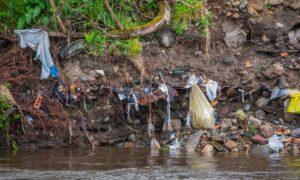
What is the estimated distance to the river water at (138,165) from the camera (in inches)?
327

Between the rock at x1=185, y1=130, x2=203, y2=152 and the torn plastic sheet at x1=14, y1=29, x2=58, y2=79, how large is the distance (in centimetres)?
227

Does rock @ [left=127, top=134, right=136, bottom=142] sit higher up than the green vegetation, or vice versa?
the green vegetation

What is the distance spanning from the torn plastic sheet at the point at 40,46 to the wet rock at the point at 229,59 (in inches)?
106

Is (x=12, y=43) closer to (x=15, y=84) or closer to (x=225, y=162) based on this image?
(x=15, y=84)

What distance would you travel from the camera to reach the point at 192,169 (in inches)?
343

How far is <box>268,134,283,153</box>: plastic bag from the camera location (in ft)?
33.3

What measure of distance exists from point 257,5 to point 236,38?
0.72m

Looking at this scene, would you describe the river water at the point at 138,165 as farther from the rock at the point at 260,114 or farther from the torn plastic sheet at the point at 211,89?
the torn plastic sheet at the point at 211,89

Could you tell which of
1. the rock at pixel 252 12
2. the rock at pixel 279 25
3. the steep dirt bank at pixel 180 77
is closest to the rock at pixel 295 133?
the steep dirt bank at pixel 180 77

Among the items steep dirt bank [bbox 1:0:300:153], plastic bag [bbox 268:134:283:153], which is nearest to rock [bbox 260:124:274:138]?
plastic bag [bbox 268:134:283:153]

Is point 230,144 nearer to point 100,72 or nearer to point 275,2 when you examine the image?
point 100,72

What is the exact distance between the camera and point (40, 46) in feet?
36.3

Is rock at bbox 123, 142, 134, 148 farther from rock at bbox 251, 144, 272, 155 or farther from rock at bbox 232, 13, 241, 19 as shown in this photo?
rock at bbox 232, 13, 241, 19

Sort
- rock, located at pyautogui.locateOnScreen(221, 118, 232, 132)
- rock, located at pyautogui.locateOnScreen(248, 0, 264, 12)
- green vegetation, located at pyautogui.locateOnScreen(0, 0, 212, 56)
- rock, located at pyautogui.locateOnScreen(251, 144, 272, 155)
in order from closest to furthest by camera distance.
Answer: rock, located at pyautogui.locateOnScreen(251, 144, 272, 155) → rock, located at pyautogui.locateOnScreen(221, 118, 232, 132) → green vegetation, located at pyautogui.locateOnScreen(0, 0, 212, 56) → rock, located at pyautogui.locateOnScreen(248, 0, 264, 12)
